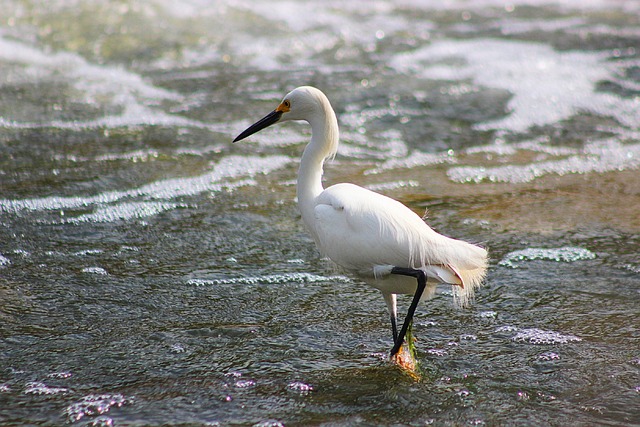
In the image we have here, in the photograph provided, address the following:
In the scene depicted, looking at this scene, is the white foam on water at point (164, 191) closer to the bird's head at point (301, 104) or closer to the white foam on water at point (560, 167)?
the white foam on water at point (560, 167)

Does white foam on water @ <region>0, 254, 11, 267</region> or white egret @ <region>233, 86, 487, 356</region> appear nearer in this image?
white egret @ <region>233, 86, 487, 356</region>

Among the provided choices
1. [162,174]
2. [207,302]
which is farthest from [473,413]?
[162,174]

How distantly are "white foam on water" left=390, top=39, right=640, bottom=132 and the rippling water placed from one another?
0.12 ft

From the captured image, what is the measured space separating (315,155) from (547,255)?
1.63 metres

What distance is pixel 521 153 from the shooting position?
645cm

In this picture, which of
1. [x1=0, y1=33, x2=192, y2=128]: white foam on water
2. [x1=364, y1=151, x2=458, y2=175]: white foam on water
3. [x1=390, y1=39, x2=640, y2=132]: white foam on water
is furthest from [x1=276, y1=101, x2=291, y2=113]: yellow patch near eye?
[x1=390, y1=39, x2=640, y2=132]: white foam on water

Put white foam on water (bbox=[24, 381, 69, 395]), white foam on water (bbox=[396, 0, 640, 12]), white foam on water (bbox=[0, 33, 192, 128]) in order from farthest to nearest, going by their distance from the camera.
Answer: white foam on water (bbox=[396, 0, 640, 12]), white foam on water (bbox=[0, 33, 192, 128]), white foam on water (bbox=[24, 381, 69, 395])

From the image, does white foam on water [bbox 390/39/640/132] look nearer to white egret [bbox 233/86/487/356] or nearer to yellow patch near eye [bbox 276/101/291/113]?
yellow patch near eye [bbox 276/101/291/113]

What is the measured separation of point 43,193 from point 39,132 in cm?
138

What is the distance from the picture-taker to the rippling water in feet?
10.4

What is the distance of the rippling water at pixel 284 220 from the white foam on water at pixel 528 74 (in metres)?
0.04

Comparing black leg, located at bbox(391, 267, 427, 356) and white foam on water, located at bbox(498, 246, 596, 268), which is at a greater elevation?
black leg, located at bbox(391, 267, 427, 356)

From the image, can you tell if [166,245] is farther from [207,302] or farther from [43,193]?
[43,193]

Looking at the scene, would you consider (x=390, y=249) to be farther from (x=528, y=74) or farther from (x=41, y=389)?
(x=528, y=74)
